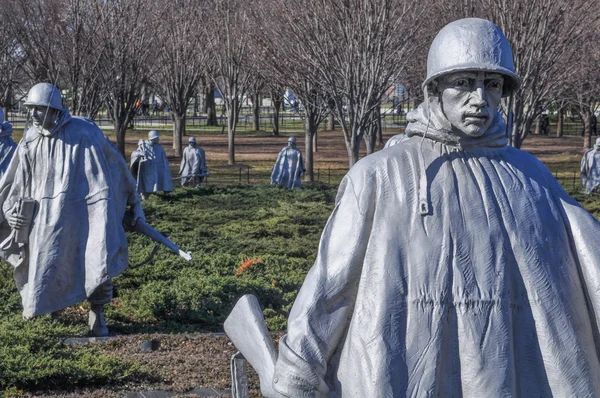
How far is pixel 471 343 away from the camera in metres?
3.46

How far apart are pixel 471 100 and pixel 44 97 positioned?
7.85m

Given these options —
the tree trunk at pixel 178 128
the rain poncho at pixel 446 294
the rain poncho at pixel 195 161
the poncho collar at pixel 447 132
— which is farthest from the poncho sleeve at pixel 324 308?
the tree trunk at pixel 178 128

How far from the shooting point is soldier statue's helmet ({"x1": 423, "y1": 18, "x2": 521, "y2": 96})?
3605 mm

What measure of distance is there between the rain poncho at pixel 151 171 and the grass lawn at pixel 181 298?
2.59 feet

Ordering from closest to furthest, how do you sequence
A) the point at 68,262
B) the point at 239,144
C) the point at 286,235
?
1. the point at 68,262
2. the point at 286,235
3. the point at 239,144

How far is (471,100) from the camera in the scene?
3.64 m

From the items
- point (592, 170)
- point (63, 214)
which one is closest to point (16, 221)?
point (63, 214)

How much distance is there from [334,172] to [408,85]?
710cm

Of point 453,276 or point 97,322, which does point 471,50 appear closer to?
point 453,276

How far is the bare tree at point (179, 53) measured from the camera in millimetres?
37594

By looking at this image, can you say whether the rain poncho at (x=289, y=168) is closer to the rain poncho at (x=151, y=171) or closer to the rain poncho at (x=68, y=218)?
the rain poncho at (x=151, y=171)

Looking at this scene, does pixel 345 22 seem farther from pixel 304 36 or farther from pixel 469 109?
pixel 469 109

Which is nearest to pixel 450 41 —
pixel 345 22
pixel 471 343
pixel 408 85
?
pixel 471 343

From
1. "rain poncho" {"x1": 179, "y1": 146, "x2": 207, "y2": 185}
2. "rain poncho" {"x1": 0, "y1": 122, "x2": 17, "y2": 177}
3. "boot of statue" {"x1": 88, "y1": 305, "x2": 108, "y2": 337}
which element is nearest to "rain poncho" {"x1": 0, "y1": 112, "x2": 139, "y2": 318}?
"boot of statue" {"x1": 88, "y1": 305, "x2": 108, "y2": 337}
